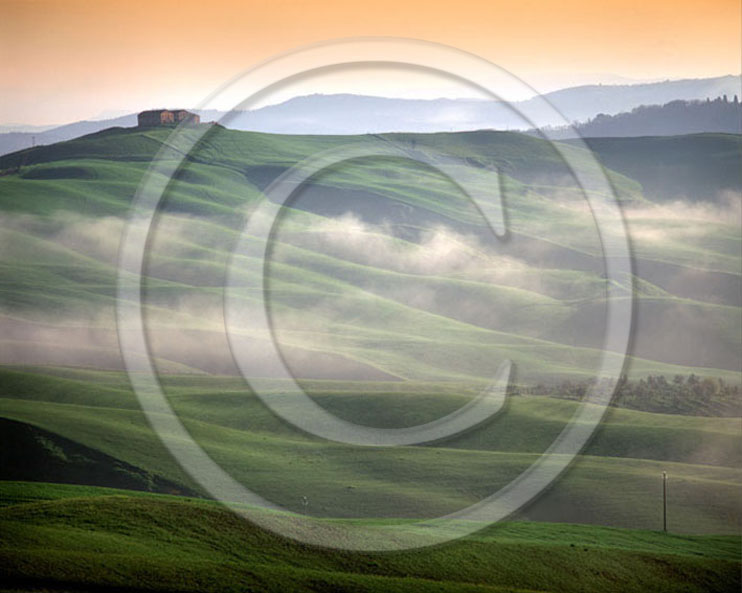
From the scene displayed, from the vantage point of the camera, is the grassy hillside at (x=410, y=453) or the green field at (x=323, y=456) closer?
the green field at (x=323, y=456)

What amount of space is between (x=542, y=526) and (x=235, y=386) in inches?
2330

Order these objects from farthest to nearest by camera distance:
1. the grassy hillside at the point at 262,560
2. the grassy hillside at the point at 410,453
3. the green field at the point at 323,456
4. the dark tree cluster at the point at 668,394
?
the dark tree cluster at the point at 668,394 < the grassy hillside at the point at 410,453 < the green field at the point at 323,456 < the grassy hillside at the point at 262,560

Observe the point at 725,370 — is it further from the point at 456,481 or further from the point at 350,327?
the point at 456,481

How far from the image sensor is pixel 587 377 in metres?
153

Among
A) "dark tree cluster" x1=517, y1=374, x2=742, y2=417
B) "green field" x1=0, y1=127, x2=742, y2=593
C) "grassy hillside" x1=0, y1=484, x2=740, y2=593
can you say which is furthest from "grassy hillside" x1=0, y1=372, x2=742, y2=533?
"grassy hillside" x1=0, y1=484, x2=740, y2=593

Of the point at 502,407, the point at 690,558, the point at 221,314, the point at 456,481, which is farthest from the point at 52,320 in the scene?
the point at 690,558

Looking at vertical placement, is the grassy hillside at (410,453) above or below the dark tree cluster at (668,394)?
above

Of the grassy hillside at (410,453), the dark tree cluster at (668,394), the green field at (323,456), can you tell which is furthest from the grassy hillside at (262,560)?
the dark tree cluster at (668,394)

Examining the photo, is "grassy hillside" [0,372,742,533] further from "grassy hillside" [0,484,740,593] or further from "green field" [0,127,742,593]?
"grassy hillside" [0,484,740,593]

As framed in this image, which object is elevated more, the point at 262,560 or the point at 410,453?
the point at 262,560

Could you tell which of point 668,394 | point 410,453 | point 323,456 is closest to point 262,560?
point 323,456

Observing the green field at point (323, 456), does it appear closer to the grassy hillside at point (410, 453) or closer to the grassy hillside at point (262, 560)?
the grassy hillside at point (262, 560)

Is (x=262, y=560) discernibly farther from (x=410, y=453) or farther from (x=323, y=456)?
(x=410, y=453)

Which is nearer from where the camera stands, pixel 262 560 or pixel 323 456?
pixel 262 560
